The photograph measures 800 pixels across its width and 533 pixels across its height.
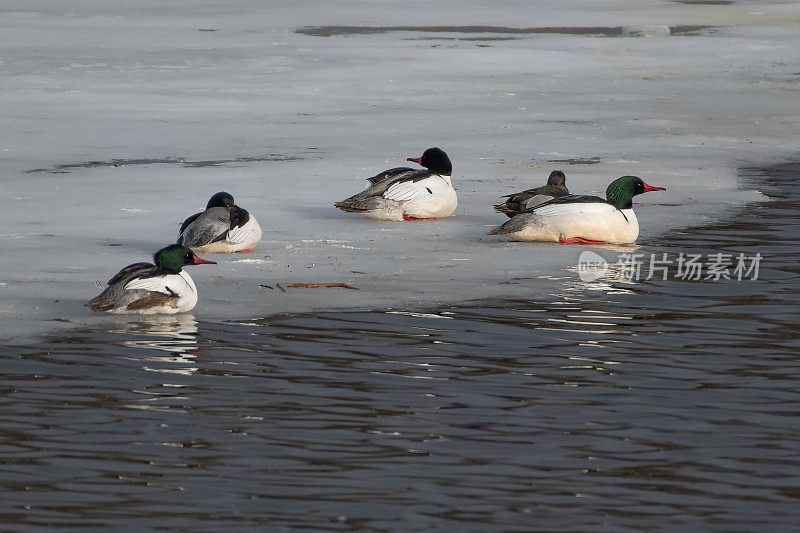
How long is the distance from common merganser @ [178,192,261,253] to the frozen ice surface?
142mm

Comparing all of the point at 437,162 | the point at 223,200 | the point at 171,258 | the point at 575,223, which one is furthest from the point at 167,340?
the point at 437,162

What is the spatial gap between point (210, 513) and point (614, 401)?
2.09m

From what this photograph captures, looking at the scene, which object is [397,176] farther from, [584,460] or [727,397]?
[584,460]

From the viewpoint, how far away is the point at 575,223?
32.9 ft

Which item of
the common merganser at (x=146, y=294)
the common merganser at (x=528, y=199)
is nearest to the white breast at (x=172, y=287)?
the common merganser at (x=146, y=294)

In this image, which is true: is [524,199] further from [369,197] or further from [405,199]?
[369,197]

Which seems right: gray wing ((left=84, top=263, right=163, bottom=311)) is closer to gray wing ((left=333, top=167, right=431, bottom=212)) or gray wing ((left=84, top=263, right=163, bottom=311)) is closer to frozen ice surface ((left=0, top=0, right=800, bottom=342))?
frozen ice surface ((left=0, top=0, right=800, bottom=342))

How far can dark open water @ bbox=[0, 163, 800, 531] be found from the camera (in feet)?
15.8

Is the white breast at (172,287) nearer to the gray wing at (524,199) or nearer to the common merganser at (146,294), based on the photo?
the common merganser at (146,294)

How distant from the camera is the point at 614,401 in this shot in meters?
6.05

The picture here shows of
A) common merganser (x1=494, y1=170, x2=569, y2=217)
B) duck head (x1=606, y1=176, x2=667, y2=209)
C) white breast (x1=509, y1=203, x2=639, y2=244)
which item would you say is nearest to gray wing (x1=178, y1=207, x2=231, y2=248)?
white breast (x1=509, y1=203, x2=639, y2=244)

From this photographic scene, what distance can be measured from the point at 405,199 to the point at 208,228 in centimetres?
209

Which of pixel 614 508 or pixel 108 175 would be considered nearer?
pixel 614 508

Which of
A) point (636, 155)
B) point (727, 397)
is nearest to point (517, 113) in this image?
point (636, 155)
